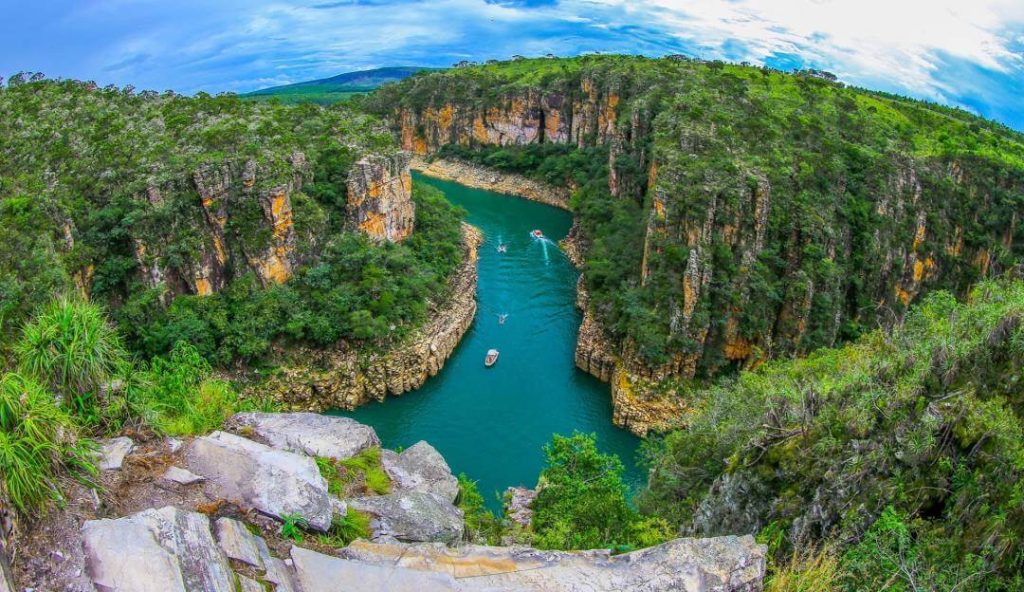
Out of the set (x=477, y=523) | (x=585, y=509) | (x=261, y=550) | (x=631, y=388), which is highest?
(x=261, y=550)

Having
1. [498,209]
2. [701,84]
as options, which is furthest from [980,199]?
[498,209]

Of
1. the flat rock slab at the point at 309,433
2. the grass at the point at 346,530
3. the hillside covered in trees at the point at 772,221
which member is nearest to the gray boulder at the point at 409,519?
the grass at the point at 346,530

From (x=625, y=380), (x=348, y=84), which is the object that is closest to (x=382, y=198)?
(x=625, y=380)

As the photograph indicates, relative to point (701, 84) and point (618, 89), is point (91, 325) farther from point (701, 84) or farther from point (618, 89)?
point (618, 89)

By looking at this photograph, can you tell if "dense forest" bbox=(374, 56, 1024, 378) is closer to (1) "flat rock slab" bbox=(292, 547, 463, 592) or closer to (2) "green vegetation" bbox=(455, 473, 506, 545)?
(2) "green vegetation" bbox=(455, 473, 506, 545)

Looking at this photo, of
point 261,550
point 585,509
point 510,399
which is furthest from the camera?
point 510,399

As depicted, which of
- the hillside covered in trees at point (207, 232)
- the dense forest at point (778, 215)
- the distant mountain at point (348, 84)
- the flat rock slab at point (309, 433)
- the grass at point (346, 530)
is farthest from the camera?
the distant mountain at point (348, 84)

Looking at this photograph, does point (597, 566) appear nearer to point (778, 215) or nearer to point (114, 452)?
point (114, 452)

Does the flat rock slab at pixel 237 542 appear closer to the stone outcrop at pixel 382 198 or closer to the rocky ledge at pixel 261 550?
the rocky ledge at pixel 261 550
